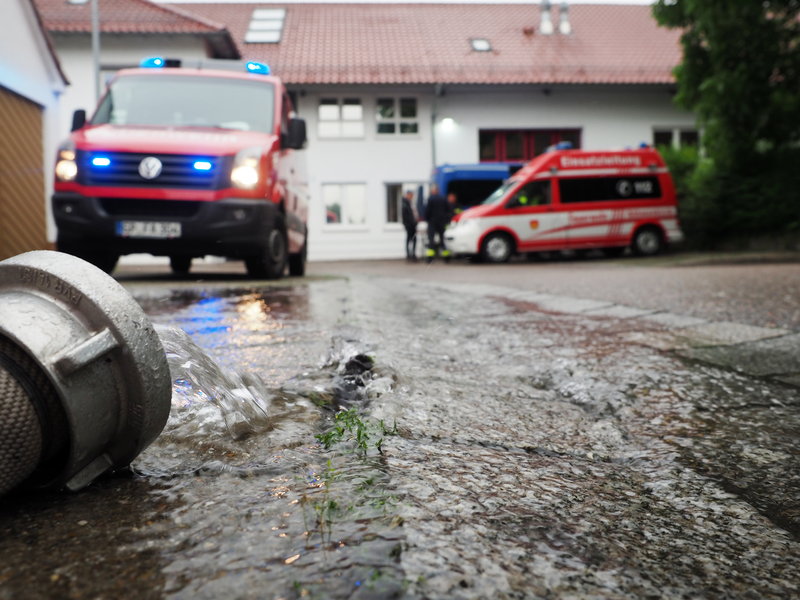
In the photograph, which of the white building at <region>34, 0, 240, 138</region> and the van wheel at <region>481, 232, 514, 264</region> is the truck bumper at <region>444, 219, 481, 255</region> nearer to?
the van wheel at <region>481, 232, 514, 264</region>

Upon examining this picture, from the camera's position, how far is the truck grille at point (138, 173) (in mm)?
7160

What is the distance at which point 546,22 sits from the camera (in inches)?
1145

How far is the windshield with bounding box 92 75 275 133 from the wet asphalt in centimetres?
555

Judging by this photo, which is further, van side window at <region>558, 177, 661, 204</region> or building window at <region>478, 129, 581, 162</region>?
building window at <region>478, 129, 581, 162</region>

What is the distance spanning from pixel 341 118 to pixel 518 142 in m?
6.21

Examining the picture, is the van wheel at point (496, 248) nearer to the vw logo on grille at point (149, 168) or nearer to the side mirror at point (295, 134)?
the side mirror at point (295, 134)

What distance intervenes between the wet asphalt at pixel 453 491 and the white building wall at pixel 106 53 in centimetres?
2033

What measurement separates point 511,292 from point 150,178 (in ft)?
11.7

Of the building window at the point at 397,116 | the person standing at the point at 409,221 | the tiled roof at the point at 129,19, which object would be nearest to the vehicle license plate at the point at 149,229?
the person standing at the point at 409,221

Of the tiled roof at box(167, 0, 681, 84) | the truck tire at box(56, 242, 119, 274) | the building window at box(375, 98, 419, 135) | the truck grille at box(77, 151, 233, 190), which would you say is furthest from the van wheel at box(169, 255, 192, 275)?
the building window at box(375, 98, 419, 135)

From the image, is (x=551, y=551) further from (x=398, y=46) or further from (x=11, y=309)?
(x=398, y=46)

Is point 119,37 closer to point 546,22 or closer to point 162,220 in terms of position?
point 546,22

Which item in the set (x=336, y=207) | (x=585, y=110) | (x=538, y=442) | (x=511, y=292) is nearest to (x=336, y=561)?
(x=538, y=442)

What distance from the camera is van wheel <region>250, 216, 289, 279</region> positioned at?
758 cm
